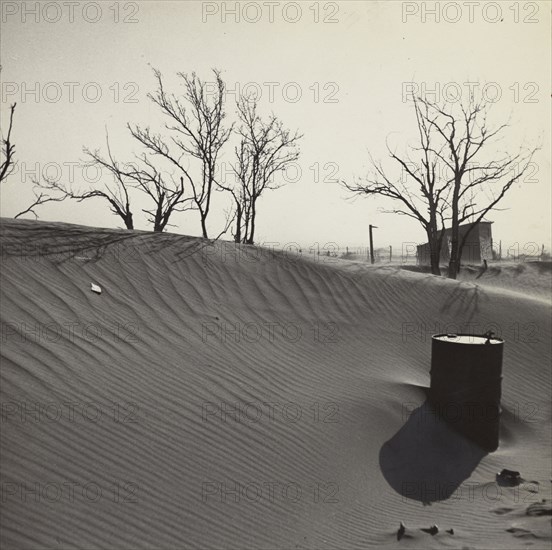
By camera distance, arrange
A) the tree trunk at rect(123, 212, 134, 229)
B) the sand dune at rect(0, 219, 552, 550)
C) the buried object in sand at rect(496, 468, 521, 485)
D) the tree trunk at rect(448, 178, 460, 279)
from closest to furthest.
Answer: the sand dune at rect(0, 219, 552, 550) < the buried object in sand at rect(496, 468, 521, 485) < the tree trunk at rect(448, 178, 460, 279) < the tree trunk at rect(123, 212, 134, 229)

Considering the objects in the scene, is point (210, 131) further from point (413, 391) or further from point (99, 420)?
point (99, 420)

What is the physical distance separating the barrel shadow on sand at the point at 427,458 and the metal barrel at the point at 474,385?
0.21 m

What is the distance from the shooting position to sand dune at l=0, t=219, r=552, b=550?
15.1 feet

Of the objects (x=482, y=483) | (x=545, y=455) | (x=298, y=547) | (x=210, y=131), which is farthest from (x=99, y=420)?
(x=210, y=131)

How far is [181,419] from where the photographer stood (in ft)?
18.9

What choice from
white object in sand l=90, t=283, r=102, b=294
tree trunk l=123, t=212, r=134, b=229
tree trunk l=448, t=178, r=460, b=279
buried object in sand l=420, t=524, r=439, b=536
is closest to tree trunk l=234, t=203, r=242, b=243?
Result: tree trunk l=123, t=212, r=134, b=229

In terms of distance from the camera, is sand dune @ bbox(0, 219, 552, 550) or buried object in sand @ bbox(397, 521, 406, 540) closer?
sand dune @ bbox(0, 219, 552, 550)

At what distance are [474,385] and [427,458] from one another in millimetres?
1264

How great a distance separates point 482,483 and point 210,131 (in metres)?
24.2

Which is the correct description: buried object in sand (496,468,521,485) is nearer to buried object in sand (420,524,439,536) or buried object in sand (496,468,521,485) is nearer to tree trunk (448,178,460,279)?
buried object in sand (420,524,439,536)

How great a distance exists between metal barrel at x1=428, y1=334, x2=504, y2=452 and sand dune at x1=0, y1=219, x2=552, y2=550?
27cm

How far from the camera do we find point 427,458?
6664 mm

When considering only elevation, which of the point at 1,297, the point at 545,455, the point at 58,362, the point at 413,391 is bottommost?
the point at 545,455

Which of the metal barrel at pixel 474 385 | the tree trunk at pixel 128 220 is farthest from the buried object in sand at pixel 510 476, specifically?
the tree trunk at pixel 128 220
